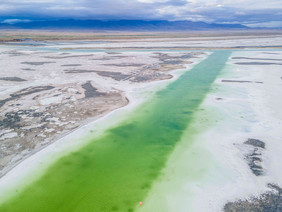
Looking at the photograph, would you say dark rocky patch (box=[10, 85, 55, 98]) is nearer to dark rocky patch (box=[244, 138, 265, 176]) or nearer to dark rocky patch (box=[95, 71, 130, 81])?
dark rocky patch (box=[95, 71, 130, 81])

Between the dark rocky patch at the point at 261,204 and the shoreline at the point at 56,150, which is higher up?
the dark rocky patch at the point at 261,204

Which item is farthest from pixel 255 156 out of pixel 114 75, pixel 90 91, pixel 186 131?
pixel 114 75

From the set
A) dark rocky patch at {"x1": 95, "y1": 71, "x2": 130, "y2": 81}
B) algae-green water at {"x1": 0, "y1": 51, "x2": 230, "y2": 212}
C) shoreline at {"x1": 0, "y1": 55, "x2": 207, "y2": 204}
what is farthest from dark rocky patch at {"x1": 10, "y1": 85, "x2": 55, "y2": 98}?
algae-green water at {"x1": 0, "y1": 51, "x2": 230, "y2": 212}

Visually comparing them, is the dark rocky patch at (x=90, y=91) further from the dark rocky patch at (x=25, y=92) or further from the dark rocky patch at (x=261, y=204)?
the dark rocky patch at (x=261, y=204)

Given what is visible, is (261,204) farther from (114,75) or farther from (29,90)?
(114,75)

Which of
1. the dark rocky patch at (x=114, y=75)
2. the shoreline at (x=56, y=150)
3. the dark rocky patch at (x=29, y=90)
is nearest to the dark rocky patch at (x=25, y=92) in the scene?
the dark rocky patch at (x=29, y=90)

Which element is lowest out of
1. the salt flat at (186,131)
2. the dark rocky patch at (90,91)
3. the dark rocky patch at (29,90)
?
the dark rocky patch at (29,90)

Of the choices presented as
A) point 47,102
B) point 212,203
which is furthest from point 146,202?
point 47,102

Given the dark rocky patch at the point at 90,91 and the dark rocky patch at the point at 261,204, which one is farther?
the dark rocky patch at the point at 90,91
